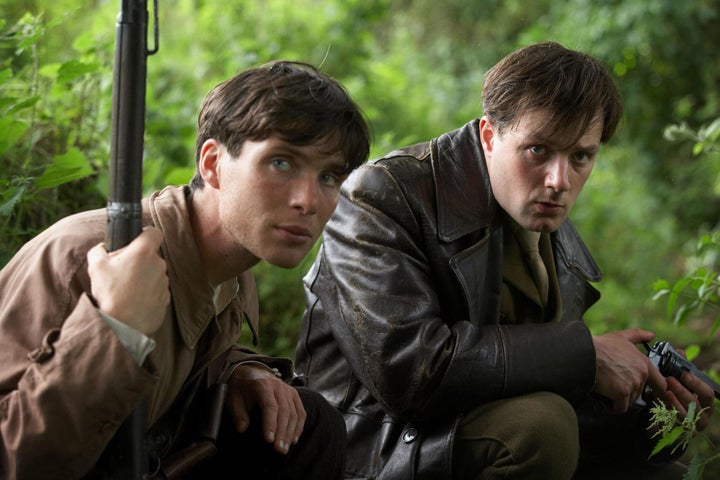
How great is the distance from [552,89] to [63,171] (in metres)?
1.58

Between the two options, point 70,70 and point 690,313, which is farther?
point 690,313

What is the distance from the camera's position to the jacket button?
3.16 meters

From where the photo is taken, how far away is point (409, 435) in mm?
3174

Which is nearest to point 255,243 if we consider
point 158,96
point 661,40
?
point 158,96

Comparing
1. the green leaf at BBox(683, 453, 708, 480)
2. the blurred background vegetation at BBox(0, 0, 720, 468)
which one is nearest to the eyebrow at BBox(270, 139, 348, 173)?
the blurred background vegetation at BBox(0, 0, 720, 468)

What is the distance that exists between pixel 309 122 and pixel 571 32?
654cm

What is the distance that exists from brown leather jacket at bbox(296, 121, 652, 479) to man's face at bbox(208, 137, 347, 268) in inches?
23.6

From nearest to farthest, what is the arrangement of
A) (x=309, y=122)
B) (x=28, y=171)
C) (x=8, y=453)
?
(x=8, y=453) < (x=309, y=122) < (x=28, y=171)

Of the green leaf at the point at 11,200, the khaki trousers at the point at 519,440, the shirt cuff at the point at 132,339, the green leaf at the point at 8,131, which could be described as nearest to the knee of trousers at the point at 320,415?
the khaki trousers at the point at 519,440

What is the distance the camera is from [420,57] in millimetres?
11305

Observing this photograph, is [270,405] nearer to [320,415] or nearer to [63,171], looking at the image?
[320,415]

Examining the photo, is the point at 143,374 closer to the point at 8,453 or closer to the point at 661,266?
the point at 8,453

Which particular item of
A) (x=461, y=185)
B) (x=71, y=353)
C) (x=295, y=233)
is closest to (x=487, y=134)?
(x=461, y=185)

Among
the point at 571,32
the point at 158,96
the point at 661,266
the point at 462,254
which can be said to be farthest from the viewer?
the point at 661,266
